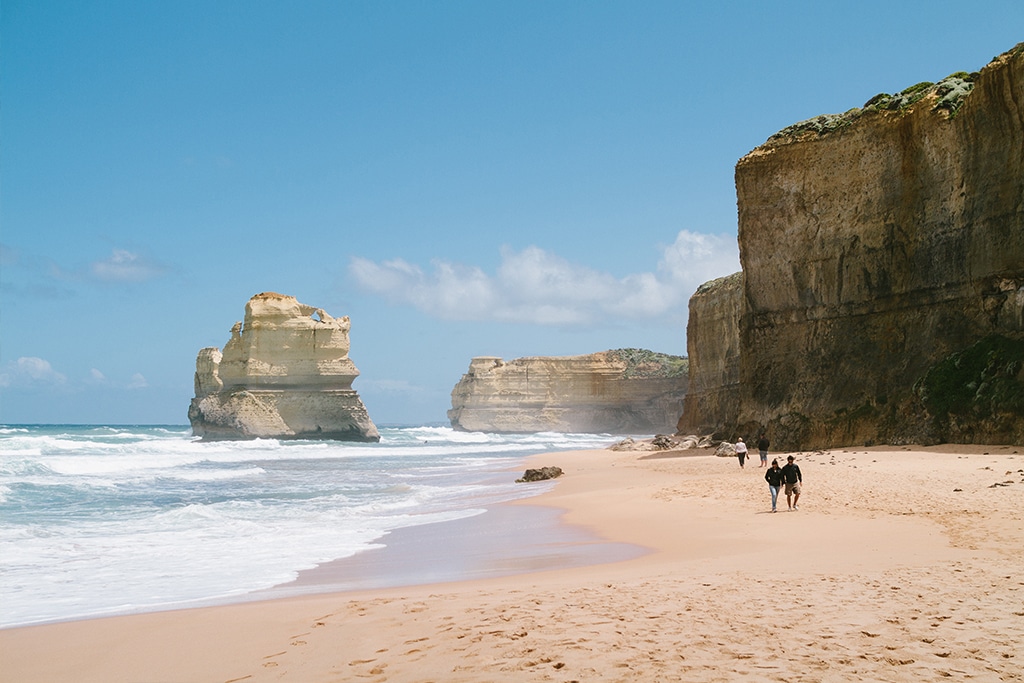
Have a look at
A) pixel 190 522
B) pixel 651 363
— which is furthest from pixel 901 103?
pixel 651 363

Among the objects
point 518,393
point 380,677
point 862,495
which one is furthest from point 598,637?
point 518,393

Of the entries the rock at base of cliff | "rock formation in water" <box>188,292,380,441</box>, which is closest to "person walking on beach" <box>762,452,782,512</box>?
the rock at base of cliff

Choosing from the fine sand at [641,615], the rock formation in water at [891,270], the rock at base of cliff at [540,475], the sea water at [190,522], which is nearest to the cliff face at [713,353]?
the rock formation in water at [891,270]

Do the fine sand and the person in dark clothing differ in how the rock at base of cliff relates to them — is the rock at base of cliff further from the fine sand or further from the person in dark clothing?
the person in dark clothing

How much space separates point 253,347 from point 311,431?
24.7ft

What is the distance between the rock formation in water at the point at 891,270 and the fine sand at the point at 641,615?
10307 mm

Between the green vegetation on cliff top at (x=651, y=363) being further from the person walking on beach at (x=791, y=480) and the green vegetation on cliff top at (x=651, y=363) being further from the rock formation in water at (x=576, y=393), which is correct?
the person walking on beach at (x=791, y=480)

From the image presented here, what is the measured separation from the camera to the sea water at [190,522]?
30.9 feet

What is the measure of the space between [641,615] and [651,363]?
95.0 meters

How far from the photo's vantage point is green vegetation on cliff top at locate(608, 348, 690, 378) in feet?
317

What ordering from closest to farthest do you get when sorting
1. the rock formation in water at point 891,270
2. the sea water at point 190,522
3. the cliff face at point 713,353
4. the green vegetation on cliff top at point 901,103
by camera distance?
the sea water at point 190,522 → the rock formation in water at point 891,270 → the green vegetation on cliff top at point 901,103 → the cliff face at point 713,353

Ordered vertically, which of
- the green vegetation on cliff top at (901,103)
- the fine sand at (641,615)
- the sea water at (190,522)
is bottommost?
the sea water at (190,522)

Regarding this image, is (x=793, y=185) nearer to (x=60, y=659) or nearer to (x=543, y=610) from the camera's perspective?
(x=543, y=610)

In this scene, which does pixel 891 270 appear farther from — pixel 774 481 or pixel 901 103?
pixel 774 481
